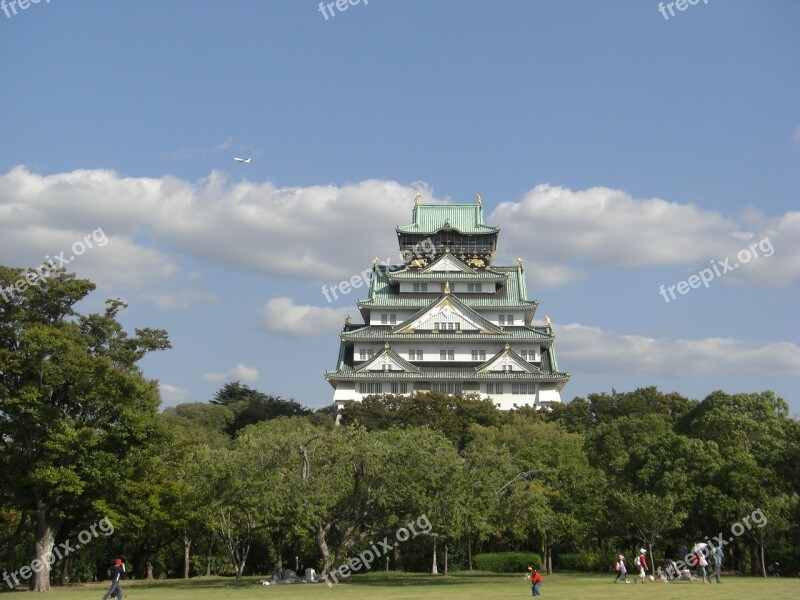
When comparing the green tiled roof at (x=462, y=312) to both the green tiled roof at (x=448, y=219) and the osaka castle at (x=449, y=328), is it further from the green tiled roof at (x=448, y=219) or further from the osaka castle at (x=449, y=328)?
the green tiled roof at (x=448, y=219)

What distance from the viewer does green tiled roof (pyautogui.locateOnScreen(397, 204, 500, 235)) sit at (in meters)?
88.7

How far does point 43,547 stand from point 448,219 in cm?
6023

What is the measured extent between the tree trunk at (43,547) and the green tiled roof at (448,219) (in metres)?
56.0

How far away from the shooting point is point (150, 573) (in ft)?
155

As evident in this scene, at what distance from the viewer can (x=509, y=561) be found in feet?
143

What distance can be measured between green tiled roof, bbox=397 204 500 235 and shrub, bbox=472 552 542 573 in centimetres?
4778

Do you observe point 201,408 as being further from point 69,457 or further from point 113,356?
point 69,457

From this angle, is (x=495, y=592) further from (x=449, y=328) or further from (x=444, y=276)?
(x=444, y=276)

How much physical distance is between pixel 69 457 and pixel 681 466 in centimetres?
2462

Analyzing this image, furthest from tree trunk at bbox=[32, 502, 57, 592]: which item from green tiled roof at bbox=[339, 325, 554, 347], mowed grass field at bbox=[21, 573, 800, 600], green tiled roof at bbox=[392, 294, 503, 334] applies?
green tiled roof at bbox=[392, 294, 503, 334]

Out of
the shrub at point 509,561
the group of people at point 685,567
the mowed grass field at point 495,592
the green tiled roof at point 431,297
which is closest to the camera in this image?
the mowed grass field at point 495,592

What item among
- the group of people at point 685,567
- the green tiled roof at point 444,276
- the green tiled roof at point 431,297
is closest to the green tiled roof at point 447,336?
the green tiled roof at point 431,297

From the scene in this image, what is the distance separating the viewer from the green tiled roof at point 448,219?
88.7 metres

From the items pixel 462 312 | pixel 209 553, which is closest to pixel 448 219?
pixel 462 312
